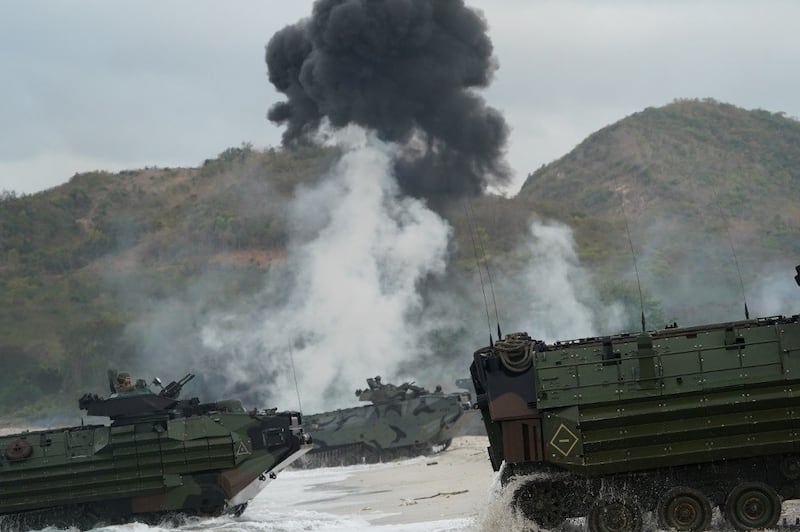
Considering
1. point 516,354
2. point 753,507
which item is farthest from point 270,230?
point 753,507

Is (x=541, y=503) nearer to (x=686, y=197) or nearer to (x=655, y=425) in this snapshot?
(x=655, y=425)

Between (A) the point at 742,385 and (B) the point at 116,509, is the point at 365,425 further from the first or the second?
(A) the point at 742,385

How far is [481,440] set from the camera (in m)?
55.3

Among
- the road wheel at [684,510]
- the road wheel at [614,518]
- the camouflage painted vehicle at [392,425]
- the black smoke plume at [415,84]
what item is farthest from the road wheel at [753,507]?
the black smoke plume at [415,84]

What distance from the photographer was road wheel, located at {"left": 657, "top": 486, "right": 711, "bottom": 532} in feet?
68.9

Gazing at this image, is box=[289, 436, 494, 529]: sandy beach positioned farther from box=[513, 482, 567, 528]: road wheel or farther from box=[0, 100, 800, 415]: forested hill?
box=[0, 100, 800, 415]: forested hill

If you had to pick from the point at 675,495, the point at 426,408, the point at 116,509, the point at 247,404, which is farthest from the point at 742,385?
the point at 247,404

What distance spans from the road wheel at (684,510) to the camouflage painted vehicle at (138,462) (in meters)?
12.0

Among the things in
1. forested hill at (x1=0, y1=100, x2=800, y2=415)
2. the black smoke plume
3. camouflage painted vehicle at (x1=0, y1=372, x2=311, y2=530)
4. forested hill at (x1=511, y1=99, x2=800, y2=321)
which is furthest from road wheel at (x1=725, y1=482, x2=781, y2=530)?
forested hill at (x1=511, y1=99, x2=800, y2=321)

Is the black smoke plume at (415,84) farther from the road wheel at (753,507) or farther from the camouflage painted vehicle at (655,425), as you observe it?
the road wheel at (753,507)

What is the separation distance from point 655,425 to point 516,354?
95.7 inches

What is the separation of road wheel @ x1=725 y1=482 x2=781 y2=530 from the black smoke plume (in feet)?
145

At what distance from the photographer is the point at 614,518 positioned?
2125 centimetres

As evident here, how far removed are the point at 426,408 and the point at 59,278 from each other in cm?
4694
